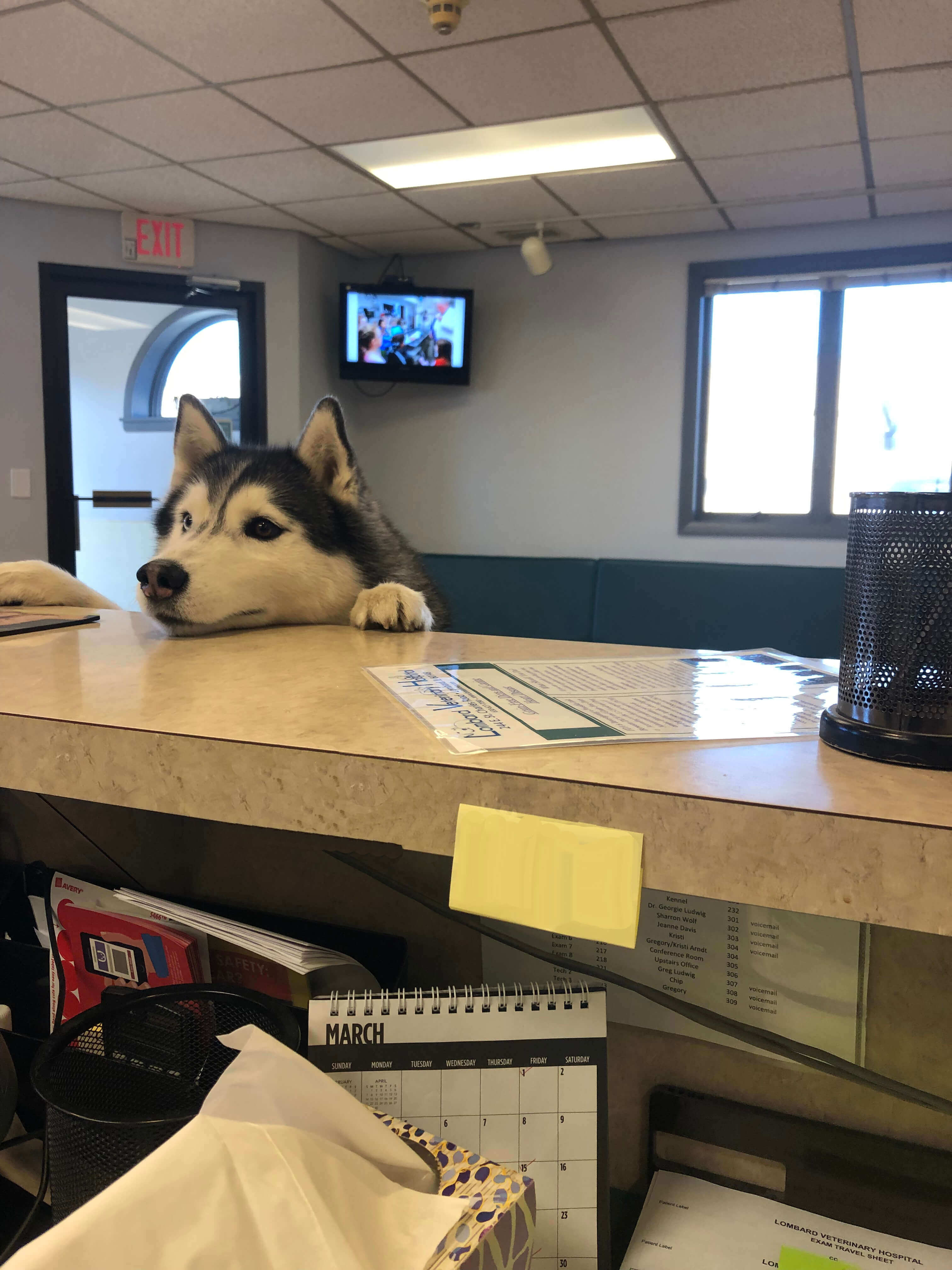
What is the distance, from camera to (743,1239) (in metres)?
0.56

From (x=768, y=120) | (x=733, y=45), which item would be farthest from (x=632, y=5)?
(x=768, y=120)

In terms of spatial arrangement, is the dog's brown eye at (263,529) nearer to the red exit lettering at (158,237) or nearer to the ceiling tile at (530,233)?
the ceiling tile at (530,233)

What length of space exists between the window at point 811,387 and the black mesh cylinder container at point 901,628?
4.04m

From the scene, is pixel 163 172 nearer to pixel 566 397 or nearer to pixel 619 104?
pixel 619 104

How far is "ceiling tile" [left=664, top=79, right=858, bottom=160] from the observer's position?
2703 millimetres

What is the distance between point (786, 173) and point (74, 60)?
2.63 m

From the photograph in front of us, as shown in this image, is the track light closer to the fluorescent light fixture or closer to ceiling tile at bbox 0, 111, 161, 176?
the fluorescent light fixture

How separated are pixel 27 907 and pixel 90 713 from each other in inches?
16.2

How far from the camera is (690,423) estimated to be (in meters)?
4.46

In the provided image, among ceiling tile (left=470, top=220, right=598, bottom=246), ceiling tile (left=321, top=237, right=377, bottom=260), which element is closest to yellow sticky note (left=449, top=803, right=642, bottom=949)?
ceiling tile (left=470, top=220, right=598, bottom=246)

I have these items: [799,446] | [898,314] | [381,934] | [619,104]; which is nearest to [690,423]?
[799,446]

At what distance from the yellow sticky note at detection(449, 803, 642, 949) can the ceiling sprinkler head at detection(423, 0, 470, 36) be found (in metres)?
2.20

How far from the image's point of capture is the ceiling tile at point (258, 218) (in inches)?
157

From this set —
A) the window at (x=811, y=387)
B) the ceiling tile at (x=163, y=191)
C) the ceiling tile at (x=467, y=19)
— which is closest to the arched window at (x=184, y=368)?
the ceiling tile at (x=163, y=191)
